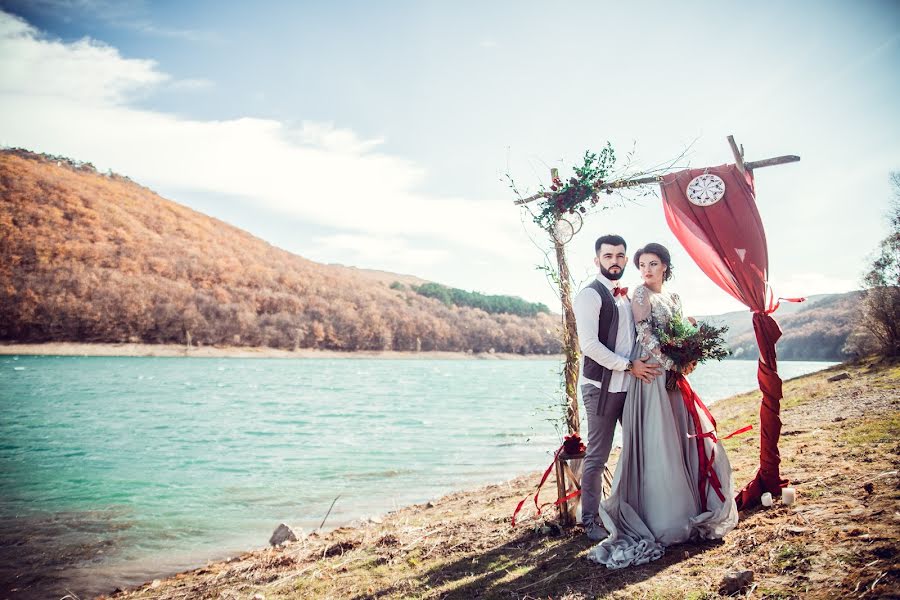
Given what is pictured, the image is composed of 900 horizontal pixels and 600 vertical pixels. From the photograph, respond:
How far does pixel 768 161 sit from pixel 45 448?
65.9 ft

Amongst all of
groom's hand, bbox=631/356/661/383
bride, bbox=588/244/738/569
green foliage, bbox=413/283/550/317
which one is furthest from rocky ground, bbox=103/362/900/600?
green foliage, bbox=413/283/550/317

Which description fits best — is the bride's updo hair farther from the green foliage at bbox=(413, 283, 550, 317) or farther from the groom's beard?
the green foliage at bbox=(413, 283, 550, 317)

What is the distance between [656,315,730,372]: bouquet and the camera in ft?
14.1

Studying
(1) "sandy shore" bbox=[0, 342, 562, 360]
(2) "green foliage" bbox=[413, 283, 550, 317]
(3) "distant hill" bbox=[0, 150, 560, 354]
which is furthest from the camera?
(2) "green foliage" bbox=[413, 283, 550, 317]

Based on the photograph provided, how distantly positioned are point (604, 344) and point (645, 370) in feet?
→ 1.38

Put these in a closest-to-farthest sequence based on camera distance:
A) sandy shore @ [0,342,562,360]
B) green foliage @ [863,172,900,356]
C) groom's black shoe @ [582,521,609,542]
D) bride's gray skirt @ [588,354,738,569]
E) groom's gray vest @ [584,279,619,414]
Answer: bride's gray skirt @ [588,354,738,569], groom's gray vest @ [584,279,619,414], groom's black shoe @ [582,521,609,542], green foliage @ [863,172,900,356], sandy shore @ [0,342,562,360]

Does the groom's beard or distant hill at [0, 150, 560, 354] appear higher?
distant hill at [0, 150, 560, 354]

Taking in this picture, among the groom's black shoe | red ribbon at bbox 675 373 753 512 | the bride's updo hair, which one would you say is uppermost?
the bride's updo hair

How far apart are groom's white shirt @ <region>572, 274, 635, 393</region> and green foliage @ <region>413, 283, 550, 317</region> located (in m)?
148

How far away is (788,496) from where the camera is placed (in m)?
4.44

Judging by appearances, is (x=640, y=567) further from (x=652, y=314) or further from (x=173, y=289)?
(x=173, y=289)

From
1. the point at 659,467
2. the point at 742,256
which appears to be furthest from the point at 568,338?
the point at 742,256

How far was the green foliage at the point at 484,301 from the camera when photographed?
155 m

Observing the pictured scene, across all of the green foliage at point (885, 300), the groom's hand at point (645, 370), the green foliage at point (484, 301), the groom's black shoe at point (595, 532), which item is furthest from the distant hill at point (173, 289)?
the groom's hand at point (645, 370)
